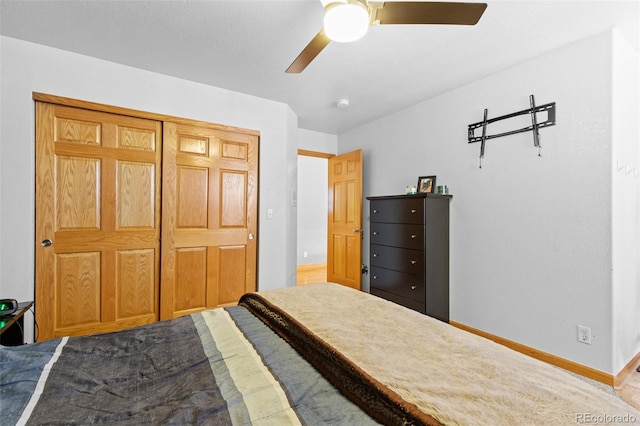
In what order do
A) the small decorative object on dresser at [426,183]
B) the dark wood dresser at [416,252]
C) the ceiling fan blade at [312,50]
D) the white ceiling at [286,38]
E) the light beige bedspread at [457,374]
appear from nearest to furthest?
the light beige bedspread at [457,374] → the ceiling fan blade at [312,50] → the white ceiling at [286,38] → the dark wood dresser at [416,252] → the small decorative object on dresser at [426,183]

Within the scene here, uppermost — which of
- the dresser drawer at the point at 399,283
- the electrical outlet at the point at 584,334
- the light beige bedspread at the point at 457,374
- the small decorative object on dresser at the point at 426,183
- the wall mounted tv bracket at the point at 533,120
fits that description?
the wall mounted tv bracket at the point at 533,120

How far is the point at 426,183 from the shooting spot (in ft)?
11.0

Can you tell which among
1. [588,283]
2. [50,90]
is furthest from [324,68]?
[588,283]

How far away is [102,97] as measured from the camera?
2.58 metres

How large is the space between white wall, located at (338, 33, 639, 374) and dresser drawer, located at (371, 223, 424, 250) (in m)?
0.49

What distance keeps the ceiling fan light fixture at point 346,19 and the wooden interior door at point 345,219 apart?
2.71m

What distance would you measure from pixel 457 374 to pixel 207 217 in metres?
2.76

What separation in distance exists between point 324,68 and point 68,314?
3.03 metres

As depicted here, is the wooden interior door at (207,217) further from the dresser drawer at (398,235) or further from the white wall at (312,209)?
the white wall at (312,209)

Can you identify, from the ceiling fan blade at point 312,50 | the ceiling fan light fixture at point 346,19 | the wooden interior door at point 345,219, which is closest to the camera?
the ceiling fan light fixture at point 346,19

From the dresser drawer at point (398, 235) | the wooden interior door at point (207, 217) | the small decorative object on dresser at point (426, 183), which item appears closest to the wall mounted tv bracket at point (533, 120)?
the small decorative object on dresser at point (426, 183)

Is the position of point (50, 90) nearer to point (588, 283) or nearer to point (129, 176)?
point (129, 176)

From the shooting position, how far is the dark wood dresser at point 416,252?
2.86 metres

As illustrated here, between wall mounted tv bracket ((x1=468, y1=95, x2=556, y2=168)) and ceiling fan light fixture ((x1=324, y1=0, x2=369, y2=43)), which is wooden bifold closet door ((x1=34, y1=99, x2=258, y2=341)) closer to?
ceiling fan light fixture ((x1=324, y1=0, x2=369, y2=43))
